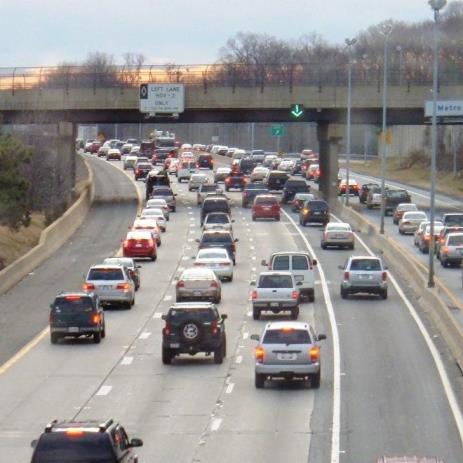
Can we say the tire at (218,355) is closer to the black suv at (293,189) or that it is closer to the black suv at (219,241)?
the black suv at (219,241)

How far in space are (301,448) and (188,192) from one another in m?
86.1

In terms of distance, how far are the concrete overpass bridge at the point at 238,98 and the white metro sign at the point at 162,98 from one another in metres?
0.92

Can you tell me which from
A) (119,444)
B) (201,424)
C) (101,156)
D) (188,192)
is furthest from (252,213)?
(101,156)

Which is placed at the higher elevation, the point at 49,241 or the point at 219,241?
the point at 219,241

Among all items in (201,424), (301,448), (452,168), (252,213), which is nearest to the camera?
(301,448)

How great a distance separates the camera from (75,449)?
64.2 feet

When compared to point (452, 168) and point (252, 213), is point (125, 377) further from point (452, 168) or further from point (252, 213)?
point (452, 168)

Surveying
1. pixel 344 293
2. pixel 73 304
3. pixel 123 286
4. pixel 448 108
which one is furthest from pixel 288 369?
pixel 448 108

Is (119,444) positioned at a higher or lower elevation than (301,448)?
higher

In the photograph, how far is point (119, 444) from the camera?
66.6 feet

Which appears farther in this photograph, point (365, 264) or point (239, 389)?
point (365, 264)

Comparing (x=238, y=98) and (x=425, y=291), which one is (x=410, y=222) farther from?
(x=425, y=291)

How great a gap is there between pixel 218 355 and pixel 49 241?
114 ft

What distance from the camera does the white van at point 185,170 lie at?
12575 cm
